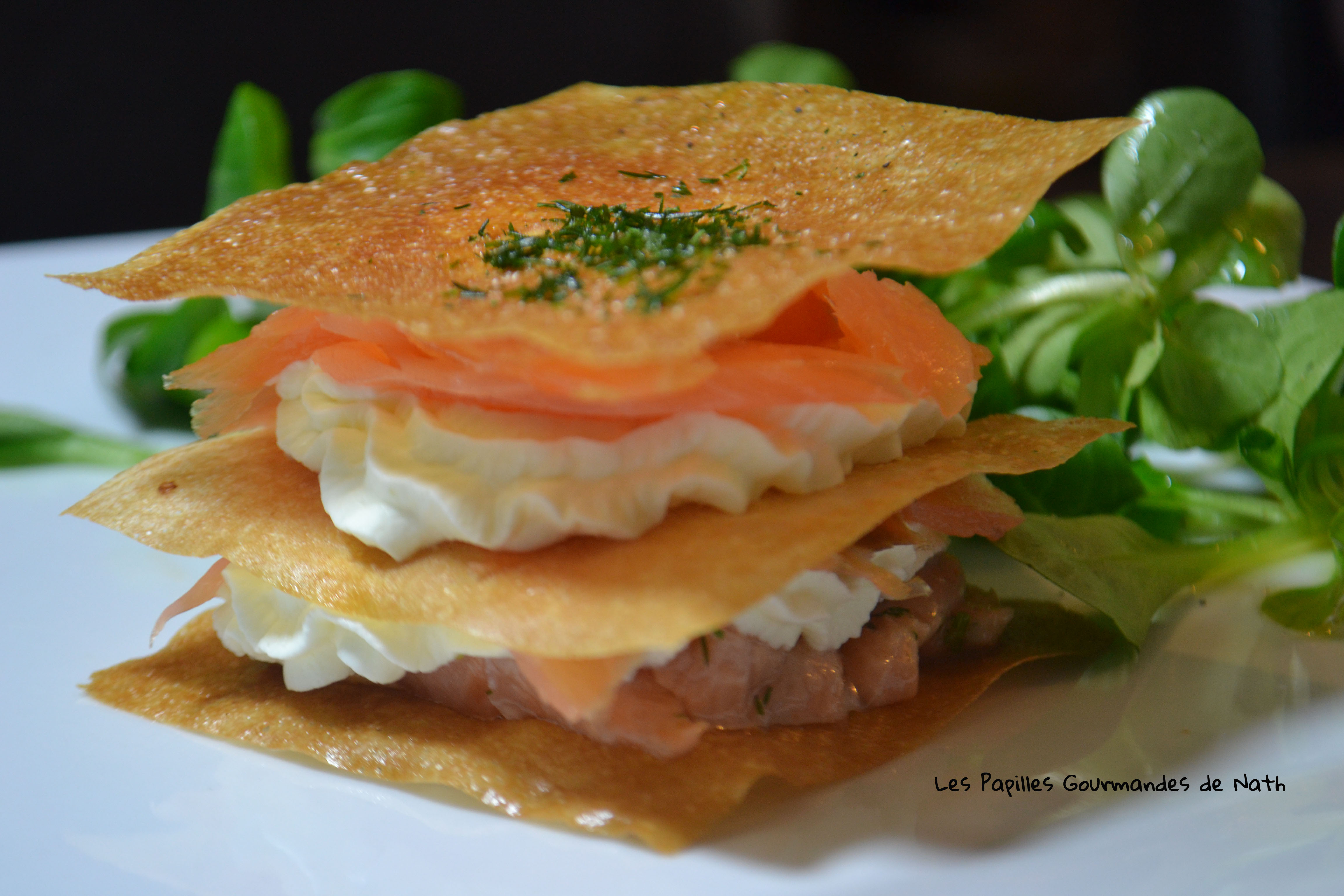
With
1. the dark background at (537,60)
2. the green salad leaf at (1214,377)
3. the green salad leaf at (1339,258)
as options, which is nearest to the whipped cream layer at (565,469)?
the green salad leaf at (1214,377)

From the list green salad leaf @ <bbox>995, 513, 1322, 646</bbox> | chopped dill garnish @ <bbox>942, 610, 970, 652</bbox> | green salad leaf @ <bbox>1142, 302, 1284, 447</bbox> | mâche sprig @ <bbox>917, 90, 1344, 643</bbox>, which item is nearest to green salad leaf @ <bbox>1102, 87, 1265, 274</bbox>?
mâche sprig @ <bbox>917, 90, 1344, 643</bbox>

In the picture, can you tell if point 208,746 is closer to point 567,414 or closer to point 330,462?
point 330,462

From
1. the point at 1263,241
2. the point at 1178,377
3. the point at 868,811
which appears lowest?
the point at 868,811

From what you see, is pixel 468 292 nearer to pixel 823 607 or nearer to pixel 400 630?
pixel 400 630

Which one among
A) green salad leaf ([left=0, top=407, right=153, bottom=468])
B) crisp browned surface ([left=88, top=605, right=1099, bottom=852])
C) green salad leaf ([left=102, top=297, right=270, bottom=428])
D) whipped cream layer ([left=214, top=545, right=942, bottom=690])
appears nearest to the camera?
crisp browned surface ([left=88, top=605, right=1099, bottom=852])

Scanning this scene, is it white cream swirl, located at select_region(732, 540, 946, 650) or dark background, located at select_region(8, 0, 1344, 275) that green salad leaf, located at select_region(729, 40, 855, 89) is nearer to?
white cream swirl, located at select_region(732, 540, 946, 650)

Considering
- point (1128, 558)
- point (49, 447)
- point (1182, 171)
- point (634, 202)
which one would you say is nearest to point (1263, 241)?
point (1182, 171)

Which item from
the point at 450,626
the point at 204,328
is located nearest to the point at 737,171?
the point at 450,626
